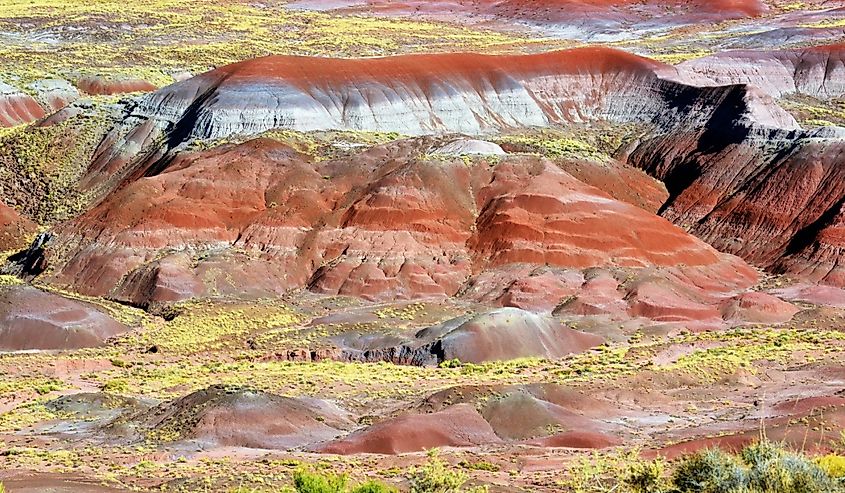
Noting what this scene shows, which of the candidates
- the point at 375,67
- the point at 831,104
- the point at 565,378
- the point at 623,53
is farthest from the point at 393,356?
the point at 831,104

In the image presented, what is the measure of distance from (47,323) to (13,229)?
78.7 ft

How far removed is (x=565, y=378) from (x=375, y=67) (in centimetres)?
4505

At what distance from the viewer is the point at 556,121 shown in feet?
327

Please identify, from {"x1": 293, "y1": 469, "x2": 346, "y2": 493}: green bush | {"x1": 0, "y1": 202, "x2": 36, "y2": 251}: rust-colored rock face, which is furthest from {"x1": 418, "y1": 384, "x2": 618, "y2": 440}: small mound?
{"x1": 0, "y1": 202, "x2": 36, "y2": 251}: rust-colored rock face

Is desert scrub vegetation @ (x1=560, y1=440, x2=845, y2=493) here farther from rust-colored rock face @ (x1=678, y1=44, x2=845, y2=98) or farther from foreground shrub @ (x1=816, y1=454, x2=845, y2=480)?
rust-colored rock face @ (x1=678, y1=44, x2=845, y2=98)

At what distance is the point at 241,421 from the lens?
4778 centimetres

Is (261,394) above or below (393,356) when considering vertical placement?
above

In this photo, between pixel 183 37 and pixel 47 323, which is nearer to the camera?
pixel 47 323

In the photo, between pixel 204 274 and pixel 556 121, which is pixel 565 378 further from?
pixel 556 121

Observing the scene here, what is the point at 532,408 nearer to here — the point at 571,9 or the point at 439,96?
the point at 439,96

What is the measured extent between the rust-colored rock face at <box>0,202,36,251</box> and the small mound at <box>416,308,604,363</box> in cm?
3263

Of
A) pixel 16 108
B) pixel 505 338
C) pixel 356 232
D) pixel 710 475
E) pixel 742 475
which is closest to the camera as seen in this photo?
pixel 742 475

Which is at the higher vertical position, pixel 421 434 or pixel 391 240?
pixel 421 434

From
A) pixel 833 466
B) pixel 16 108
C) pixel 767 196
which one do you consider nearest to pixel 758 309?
pixel 767 196
